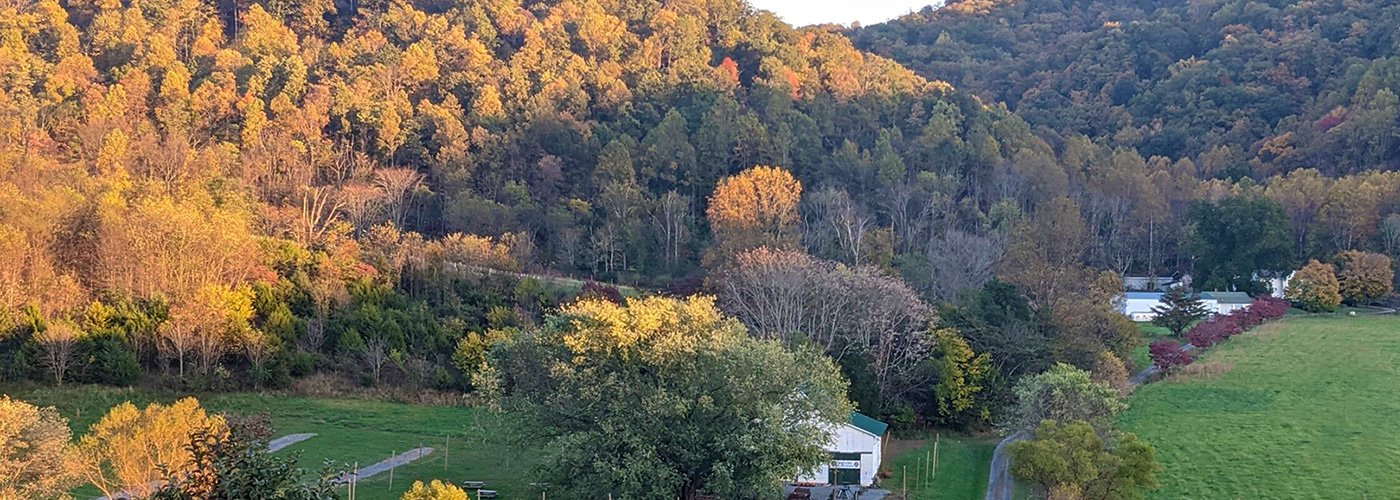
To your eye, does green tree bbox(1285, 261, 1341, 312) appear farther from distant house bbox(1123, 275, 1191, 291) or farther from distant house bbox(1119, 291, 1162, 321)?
distant house bbox(1123, 275, 1191, 291)

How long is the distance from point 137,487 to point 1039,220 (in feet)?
177

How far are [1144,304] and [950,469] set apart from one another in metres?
34.3

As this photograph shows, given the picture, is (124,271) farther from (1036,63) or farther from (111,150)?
(1036,63)

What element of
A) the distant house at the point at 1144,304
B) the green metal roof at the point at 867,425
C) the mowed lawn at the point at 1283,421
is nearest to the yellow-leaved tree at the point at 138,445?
the green metal roof at the point at 867,425

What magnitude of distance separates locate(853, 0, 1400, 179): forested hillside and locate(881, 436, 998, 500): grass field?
5349 centimetres

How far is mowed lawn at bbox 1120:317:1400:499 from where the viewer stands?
29.9m

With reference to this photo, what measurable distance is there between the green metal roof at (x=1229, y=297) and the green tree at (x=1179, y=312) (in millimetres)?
7311

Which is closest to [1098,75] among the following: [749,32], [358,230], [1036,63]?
[1036,63]

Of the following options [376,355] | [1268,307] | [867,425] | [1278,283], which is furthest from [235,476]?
[1278,283]

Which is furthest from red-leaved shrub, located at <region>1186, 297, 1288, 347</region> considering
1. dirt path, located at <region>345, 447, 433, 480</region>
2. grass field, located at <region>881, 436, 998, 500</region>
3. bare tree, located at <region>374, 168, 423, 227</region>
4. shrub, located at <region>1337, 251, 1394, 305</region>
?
bare tree, located at <region>374, 168, 423, 227</region>

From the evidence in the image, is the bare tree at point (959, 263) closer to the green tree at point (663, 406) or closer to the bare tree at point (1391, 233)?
the bare tree at point (1391, 233)

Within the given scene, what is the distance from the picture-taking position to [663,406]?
24500 millimetres

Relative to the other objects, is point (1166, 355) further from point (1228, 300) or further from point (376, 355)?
point (376, 355)

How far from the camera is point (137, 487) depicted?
21.2m
